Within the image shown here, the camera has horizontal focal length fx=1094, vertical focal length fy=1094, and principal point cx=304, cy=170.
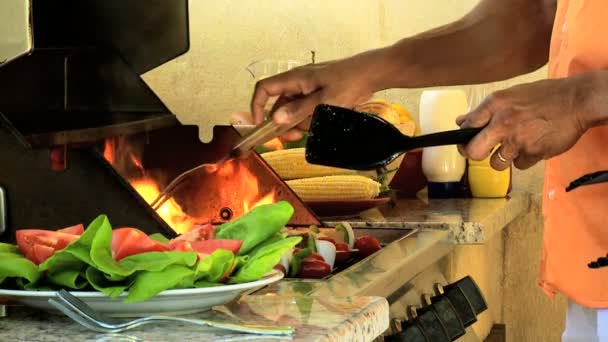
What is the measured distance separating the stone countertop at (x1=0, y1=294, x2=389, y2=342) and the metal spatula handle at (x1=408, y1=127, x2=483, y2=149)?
0.32m

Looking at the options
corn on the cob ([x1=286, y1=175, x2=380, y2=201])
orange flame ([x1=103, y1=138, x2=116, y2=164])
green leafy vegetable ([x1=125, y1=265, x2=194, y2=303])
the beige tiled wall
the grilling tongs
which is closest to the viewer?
green leafy vegetable ([x1=125, y1=265, x2=194, y2=303])

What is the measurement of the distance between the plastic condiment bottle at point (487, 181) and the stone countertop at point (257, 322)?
188 centimetres

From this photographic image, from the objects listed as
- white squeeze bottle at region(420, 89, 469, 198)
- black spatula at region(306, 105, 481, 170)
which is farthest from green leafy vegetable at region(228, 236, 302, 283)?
white squeeze bottle at region(420, 89, 469, 198)

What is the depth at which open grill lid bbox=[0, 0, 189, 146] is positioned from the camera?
1.66 meters

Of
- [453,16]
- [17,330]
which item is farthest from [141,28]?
[453,16]

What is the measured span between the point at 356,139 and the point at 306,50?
1.96 m

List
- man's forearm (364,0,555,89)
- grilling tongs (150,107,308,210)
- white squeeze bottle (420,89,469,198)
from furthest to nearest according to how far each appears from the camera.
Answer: white squeeze bottle (420,89,469,198) → man's forearm (364,0,555,89) → grilling tongs (150,107,308,210)

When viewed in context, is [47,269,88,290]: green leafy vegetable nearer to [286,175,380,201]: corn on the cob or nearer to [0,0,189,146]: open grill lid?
[0,0,189,146]: open grill lid

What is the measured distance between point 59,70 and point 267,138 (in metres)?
0.40

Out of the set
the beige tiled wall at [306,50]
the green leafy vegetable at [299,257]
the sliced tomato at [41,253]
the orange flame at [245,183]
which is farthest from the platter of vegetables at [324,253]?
the beige tiled wall at [306,50]

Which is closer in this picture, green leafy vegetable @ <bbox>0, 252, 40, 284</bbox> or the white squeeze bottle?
green leafy vegetable @ <bbox>0, 252, 40, 284</bbox>

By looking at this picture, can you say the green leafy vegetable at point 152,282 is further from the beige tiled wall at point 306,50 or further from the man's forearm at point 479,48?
the beige tiled wall at point 306,50

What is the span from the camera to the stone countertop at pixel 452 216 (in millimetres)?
2357

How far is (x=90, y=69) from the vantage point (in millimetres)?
1970
